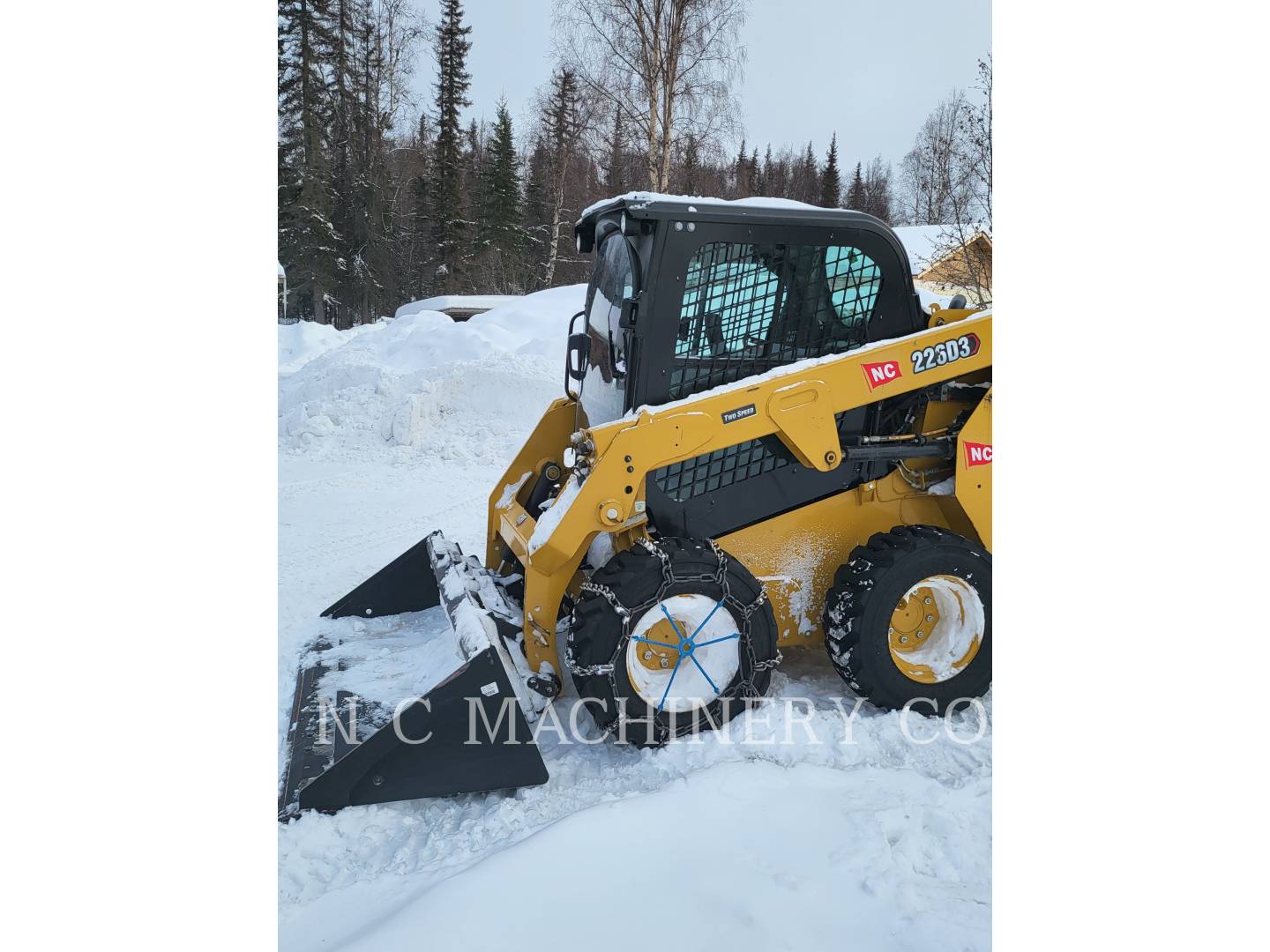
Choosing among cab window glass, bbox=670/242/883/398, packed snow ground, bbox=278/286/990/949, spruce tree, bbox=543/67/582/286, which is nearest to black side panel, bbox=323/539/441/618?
packed snow ground, bbox=278/286/990/949

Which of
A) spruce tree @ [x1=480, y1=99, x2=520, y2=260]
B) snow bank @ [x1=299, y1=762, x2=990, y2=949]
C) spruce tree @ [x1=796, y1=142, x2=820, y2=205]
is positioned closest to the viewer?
snow bank @ [x1=299, y1=762, x2=990, y2=949]

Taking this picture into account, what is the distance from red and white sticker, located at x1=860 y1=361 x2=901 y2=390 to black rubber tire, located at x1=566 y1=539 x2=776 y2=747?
81cm

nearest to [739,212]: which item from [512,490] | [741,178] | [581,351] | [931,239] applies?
[581,351]

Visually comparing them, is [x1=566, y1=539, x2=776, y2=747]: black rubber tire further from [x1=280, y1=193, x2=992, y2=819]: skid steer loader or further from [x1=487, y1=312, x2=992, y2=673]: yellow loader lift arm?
[x1=487, y1=312, x2=992, y2=673]: yellow loader lift arm

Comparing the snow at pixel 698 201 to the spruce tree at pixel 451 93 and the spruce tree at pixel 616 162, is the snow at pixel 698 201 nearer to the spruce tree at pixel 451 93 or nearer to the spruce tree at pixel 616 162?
the spruce tree at pixel 451 93

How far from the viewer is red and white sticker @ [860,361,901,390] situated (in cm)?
274

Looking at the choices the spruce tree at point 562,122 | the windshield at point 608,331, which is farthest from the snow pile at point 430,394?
the windshield at point 608,331

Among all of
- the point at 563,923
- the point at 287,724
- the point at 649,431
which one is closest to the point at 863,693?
the point at 649,431

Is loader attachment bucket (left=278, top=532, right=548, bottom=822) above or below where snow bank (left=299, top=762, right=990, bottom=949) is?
above

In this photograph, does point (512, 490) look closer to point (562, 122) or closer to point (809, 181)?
point (562, 122)

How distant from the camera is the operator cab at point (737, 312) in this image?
106 inches

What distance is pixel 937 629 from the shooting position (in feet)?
9.75

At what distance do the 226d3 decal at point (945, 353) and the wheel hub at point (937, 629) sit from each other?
0.77 m
